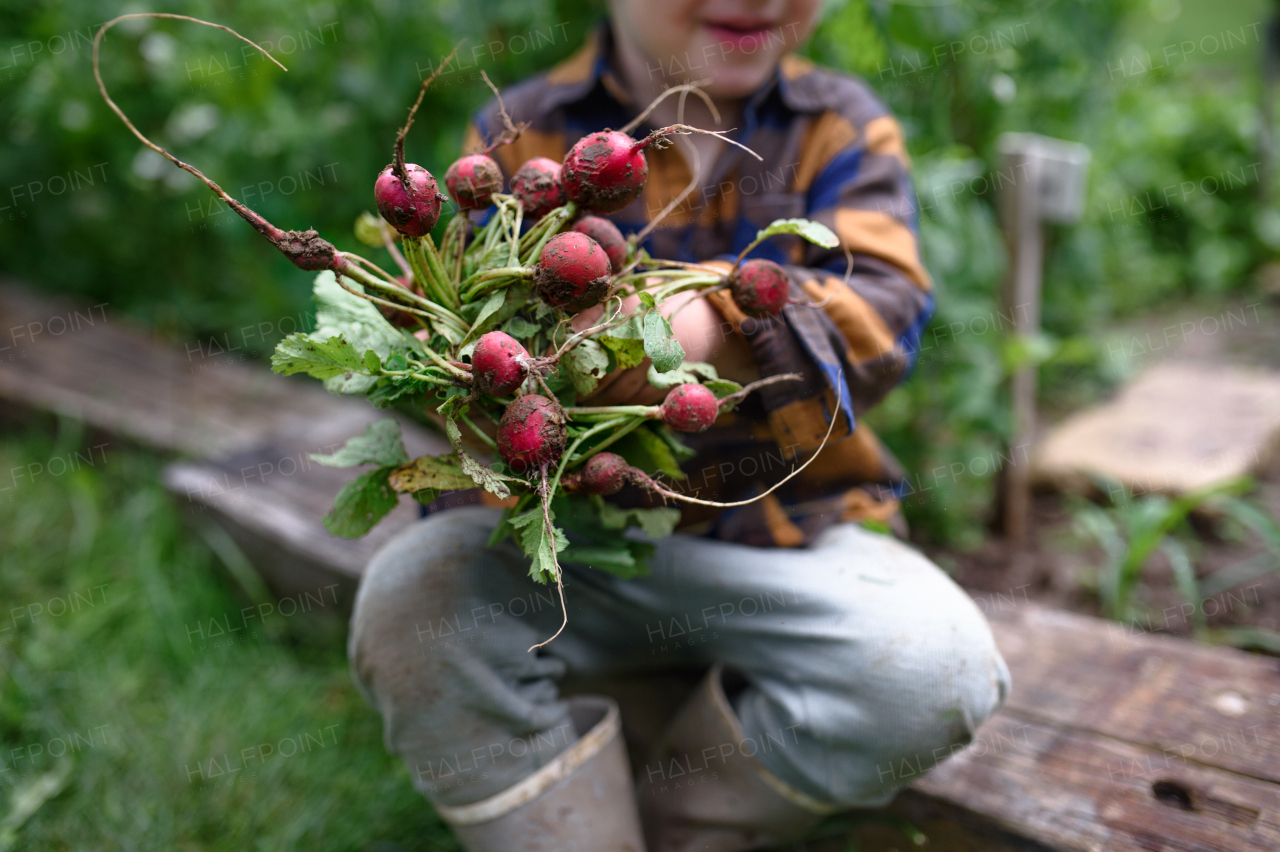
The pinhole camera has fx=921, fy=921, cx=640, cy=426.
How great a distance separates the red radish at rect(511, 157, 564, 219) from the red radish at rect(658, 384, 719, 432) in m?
0.23

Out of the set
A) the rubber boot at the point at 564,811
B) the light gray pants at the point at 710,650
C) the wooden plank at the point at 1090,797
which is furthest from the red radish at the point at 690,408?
the wooden plank at the point at 1090,797

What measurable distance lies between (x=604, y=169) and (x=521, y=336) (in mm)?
166

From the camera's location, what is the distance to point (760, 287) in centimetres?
89

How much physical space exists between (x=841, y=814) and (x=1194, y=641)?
0.72m

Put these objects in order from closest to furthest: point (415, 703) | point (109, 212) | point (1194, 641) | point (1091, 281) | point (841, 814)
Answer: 1. point (415, 703)
2. point (841, 814)
3. point (1194, 641)
4. point (1091, 281)
5. point (109, 212)

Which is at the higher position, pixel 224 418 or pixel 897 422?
pixel 897 422

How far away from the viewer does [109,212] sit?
262cm

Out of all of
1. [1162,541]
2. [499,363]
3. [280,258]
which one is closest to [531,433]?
[499,363]

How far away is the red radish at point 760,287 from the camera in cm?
90

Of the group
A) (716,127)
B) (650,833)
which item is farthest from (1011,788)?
(716,127)

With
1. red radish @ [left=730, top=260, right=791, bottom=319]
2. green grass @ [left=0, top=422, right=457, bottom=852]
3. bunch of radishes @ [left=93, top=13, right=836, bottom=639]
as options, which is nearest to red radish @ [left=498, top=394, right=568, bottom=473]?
bunch of radishes @ [left=93, top=13, right=836, bottom=639]

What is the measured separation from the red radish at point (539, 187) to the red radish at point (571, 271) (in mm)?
128

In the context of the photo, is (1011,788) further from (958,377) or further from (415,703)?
(958,377)

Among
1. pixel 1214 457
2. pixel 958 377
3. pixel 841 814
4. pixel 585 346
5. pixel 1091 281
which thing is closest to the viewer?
pixel 585 346
